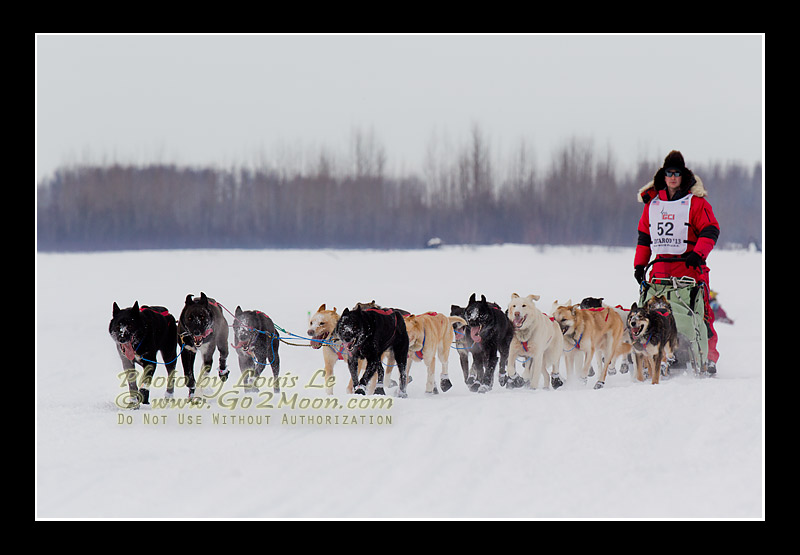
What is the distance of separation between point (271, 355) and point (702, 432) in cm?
368

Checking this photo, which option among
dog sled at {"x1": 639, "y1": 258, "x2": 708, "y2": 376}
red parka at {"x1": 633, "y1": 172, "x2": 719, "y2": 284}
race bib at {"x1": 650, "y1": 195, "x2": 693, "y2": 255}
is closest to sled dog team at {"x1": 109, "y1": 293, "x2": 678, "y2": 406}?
dog sled at {"x1": 639, "y1": 258, "x2": 708, "y2": 376}

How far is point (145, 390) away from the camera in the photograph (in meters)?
6.12

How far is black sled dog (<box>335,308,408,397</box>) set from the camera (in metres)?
5.95

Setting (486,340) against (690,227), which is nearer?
(486,340)

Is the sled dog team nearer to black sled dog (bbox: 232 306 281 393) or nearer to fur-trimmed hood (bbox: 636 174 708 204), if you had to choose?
black sled dog (bbox: 232 306 281 393)

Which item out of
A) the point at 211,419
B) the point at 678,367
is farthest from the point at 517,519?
the point at 678,367

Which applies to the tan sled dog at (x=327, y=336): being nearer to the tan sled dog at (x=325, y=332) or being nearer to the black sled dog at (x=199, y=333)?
the tan sled dog at (x=325, y=332)

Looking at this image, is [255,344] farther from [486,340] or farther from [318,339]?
[486,340]

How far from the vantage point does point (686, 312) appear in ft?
22.9

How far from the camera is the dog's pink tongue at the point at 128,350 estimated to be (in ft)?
19.5

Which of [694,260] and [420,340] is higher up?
[694,260]

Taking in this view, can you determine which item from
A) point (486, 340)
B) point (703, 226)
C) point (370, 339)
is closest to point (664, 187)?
point (703, 226)

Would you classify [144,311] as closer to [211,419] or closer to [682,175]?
[211,419]

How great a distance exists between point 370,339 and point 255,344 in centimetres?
113
